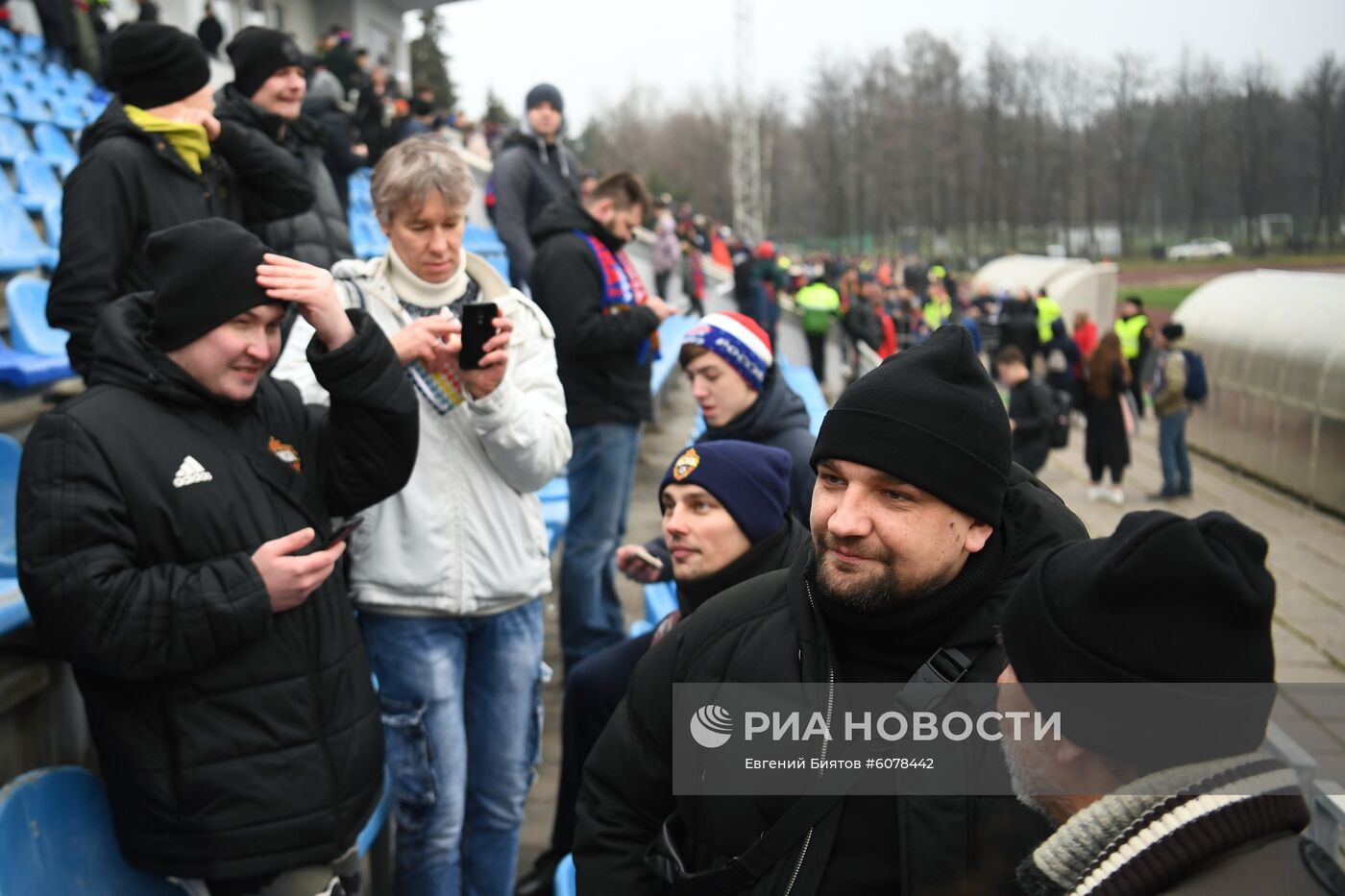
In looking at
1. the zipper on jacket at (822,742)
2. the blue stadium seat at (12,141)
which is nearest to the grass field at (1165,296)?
the blue stadium seat at (12,141)

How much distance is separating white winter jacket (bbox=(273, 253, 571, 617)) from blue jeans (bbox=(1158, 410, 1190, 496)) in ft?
33.3

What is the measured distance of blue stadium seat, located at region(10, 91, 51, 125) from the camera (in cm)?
1118

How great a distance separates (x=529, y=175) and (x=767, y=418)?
3.17 metres

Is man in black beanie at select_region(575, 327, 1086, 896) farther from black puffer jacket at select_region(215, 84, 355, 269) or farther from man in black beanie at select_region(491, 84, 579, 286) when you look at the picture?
man in black beanie at select_region(491, 84, 579, 286)

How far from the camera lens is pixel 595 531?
4816 millimetres

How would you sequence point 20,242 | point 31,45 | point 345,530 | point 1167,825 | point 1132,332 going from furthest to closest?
point 1132,332 → point 31,45 → point 20,242 → point 345,530 → point 1167,825

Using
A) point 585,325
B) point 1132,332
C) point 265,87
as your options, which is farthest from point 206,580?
point 1132,332

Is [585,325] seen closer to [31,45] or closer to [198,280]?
[198,280]

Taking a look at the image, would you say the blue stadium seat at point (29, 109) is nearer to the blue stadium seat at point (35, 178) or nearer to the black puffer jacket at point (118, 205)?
the blue stadium seat at point (35, 178)

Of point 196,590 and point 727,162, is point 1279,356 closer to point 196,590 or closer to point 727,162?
point 196,590

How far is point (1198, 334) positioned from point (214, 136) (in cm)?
1366

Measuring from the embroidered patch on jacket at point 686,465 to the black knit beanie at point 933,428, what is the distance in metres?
0.86

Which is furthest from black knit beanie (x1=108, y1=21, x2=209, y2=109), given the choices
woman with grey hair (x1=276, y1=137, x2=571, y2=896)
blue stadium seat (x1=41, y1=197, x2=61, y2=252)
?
blue stadium seat (x1=41, y1=197, x2=61, y2=252)

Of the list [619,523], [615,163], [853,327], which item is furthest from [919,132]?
[619,523]
